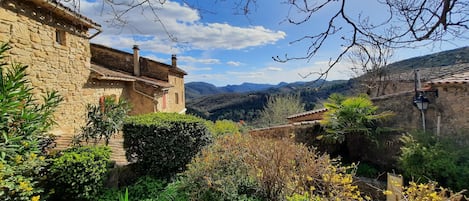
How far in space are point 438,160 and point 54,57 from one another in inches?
458

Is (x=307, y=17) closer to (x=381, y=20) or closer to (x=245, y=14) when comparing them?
(x=245, y=14)

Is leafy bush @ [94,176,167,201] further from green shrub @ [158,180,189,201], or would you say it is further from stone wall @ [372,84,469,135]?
stone wall @ [372,84,469,135]

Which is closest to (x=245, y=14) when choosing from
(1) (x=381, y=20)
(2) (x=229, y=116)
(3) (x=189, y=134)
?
(1) (x=381, y=20)

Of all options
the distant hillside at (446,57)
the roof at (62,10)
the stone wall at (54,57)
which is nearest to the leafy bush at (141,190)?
the stone wall at (54,57)

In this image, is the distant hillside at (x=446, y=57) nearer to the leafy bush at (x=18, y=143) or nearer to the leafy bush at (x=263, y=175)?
the leafy bush at (x=263, y=175)

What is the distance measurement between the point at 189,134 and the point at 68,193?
272 cm

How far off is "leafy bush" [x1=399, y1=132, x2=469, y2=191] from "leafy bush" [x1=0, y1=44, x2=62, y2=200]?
8.14m

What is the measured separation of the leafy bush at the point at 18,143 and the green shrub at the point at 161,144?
1.86m

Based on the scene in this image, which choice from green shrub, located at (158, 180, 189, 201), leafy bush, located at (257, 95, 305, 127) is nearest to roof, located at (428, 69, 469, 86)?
green shrub, located at (158, 180, 189, 201)

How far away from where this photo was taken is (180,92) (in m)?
20.6

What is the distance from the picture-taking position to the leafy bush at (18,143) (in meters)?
4.03

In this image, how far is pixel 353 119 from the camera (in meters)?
9.60

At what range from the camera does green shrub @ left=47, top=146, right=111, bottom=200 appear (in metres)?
4.93

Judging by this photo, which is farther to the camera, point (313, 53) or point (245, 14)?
point (313, 53)
